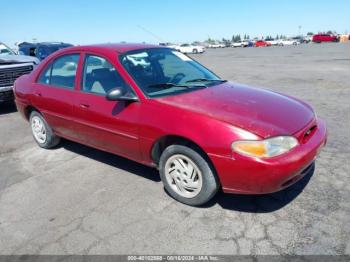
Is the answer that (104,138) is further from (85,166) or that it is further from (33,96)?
(33,96)

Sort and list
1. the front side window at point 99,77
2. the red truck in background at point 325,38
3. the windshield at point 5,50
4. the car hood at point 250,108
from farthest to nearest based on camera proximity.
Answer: the red truck in background at point 325,38 → the windshield at point 5,50 → the front side window at point 99,77 → the car hood at point 250,108

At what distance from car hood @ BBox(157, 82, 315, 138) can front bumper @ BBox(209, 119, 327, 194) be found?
231mm

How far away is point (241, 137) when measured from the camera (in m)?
2.76

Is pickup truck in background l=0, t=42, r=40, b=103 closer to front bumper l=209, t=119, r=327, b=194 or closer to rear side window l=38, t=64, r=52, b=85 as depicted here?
rear side window l=38, t=64, r=52, b=85

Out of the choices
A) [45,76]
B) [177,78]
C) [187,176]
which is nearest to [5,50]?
[45,76]

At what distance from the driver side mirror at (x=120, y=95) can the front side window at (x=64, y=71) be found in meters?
1.07


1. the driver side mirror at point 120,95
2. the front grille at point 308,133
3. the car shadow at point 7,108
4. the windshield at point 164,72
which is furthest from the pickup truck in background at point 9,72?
the front grille at point 308,133

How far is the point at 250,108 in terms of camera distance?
3193 millimetres

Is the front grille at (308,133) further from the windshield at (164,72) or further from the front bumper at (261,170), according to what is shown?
the windshield at (164,72)

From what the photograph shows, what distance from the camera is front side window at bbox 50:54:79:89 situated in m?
4.25

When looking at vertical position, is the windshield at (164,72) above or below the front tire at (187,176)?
above

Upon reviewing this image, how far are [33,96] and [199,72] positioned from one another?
8.47ft

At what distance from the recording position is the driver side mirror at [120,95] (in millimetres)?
3354

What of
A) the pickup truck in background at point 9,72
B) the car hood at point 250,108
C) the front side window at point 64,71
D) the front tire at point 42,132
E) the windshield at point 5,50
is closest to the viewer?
the car hood at point 250,108
